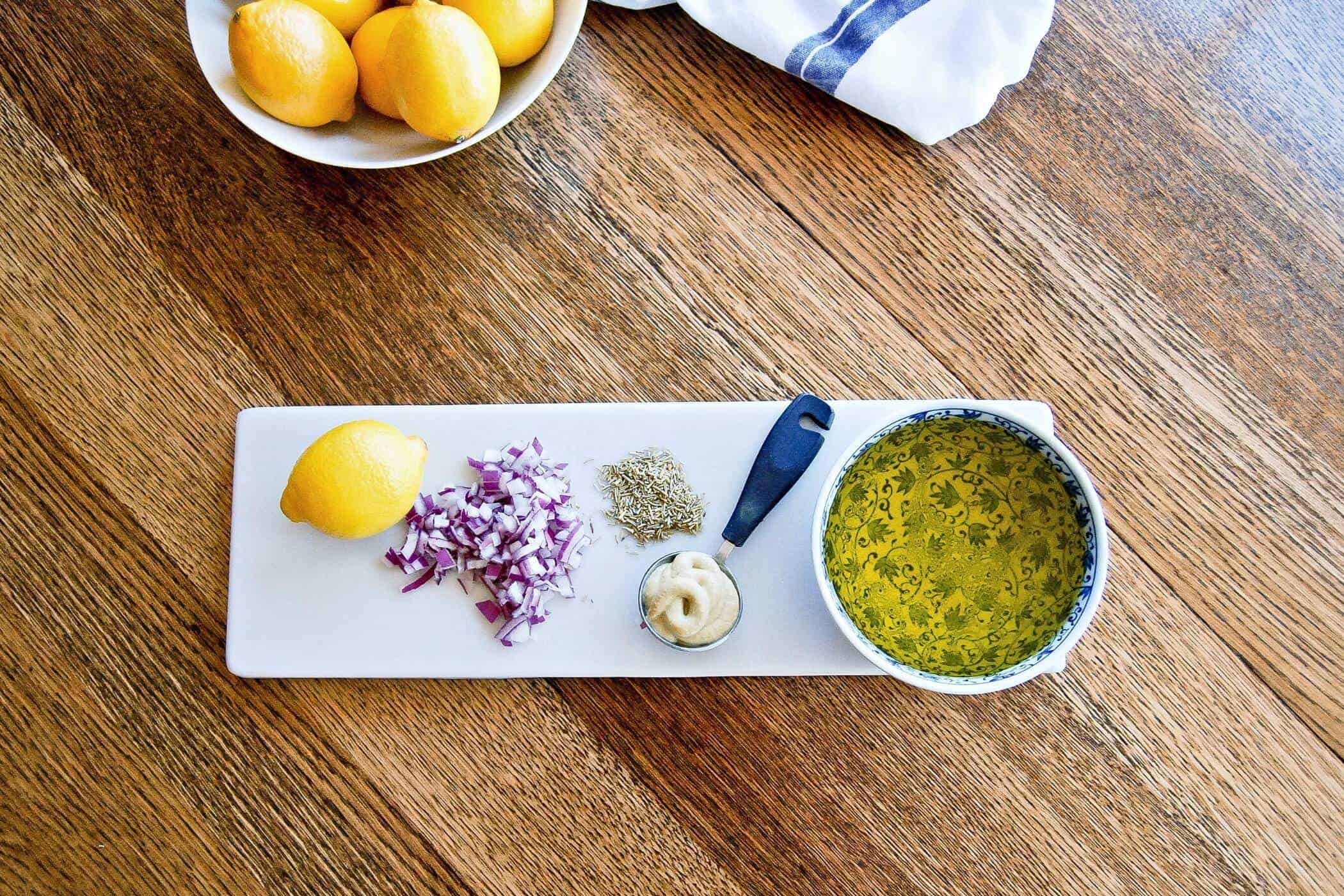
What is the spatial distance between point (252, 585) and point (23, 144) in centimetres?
44

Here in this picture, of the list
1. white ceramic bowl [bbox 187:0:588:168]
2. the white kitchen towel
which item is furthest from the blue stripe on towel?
white ceramic bowl [bbox 187:0:588:168]

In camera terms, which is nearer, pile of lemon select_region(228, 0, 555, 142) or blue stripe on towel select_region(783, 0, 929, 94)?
pile of lemon select_region(228, 0, 555, 142)

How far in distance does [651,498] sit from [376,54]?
39 cm

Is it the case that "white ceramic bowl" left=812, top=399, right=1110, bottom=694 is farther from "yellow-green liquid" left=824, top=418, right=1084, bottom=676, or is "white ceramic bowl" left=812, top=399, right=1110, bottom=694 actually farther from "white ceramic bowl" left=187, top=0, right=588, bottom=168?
"white ceramic bowl" left=187, top=0, right=588, bottom=168

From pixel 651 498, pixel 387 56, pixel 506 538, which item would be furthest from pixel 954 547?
pixel 387 56

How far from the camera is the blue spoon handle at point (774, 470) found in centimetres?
75

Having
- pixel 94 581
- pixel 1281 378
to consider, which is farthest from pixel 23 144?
pixel 1281 378

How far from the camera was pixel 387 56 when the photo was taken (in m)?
0.70

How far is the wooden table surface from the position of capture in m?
0.79

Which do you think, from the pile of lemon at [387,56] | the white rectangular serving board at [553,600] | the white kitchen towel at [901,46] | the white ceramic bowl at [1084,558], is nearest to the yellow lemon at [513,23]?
the pile of lemon at [387,56]

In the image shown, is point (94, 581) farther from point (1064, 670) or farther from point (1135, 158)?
point (1135, 158)

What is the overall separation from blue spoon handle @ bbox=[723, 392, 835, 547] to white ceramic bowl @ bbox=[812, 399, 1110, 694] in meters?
0.07

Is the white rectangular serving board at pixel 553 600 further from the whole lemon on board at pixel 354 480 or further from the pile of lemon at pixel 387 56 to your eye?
the pile of lemon at pixel 387 56

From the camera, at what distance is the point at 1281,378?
820mm
